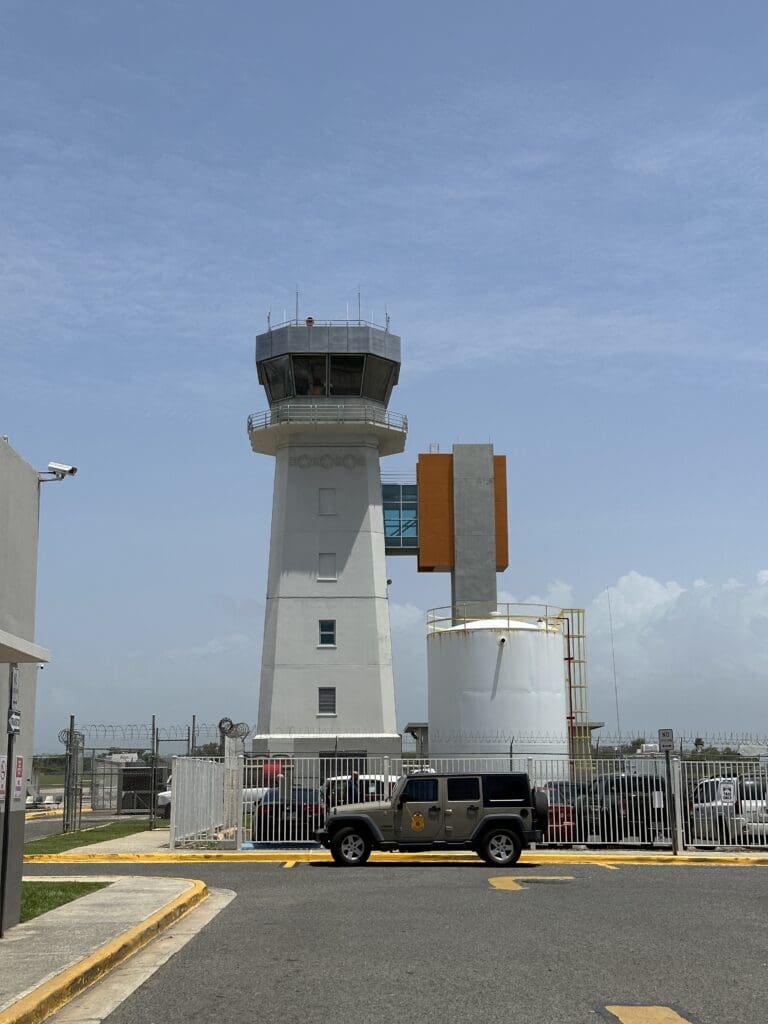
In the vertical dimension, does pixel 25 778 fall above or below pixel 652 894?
above

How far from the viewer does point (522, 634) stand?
1736 inches

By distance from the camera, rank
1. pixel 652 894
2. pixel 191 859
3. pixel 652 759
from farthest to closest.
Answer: pixel 652 759 → pixel 191 859 → pixel 652 894

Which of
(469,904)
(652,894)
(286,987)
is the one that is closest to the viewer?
(286,987)

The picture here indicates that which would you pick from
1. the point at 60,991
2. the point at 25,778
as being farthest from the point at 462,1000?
the point at 25,778

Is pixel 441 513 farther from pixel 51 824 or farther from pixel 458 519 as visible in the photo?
pixel 51 824

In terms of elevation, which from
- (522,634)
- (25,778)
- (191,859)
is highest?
(522,634)

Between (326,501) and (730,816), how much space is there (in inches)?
1109

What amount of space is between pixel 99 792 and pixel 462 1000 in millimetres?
60712

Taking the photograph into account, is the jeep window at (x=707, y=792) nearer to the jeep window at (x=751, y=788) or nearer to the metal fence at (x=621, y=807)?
the metal fence at (x=621, y=807)

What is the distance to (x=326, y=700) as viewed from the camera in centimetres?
5112

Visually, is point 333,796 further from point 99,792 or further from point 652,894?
point 99,792

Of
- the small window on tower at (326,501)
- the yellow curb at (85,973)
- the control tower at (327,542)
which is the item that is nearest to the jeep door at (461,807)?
the yellow curb at (85,973)

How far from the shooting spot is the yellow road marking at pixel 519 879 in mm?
19219

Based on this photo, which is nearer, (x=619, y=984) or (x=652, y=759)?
(x=619, y=984)
